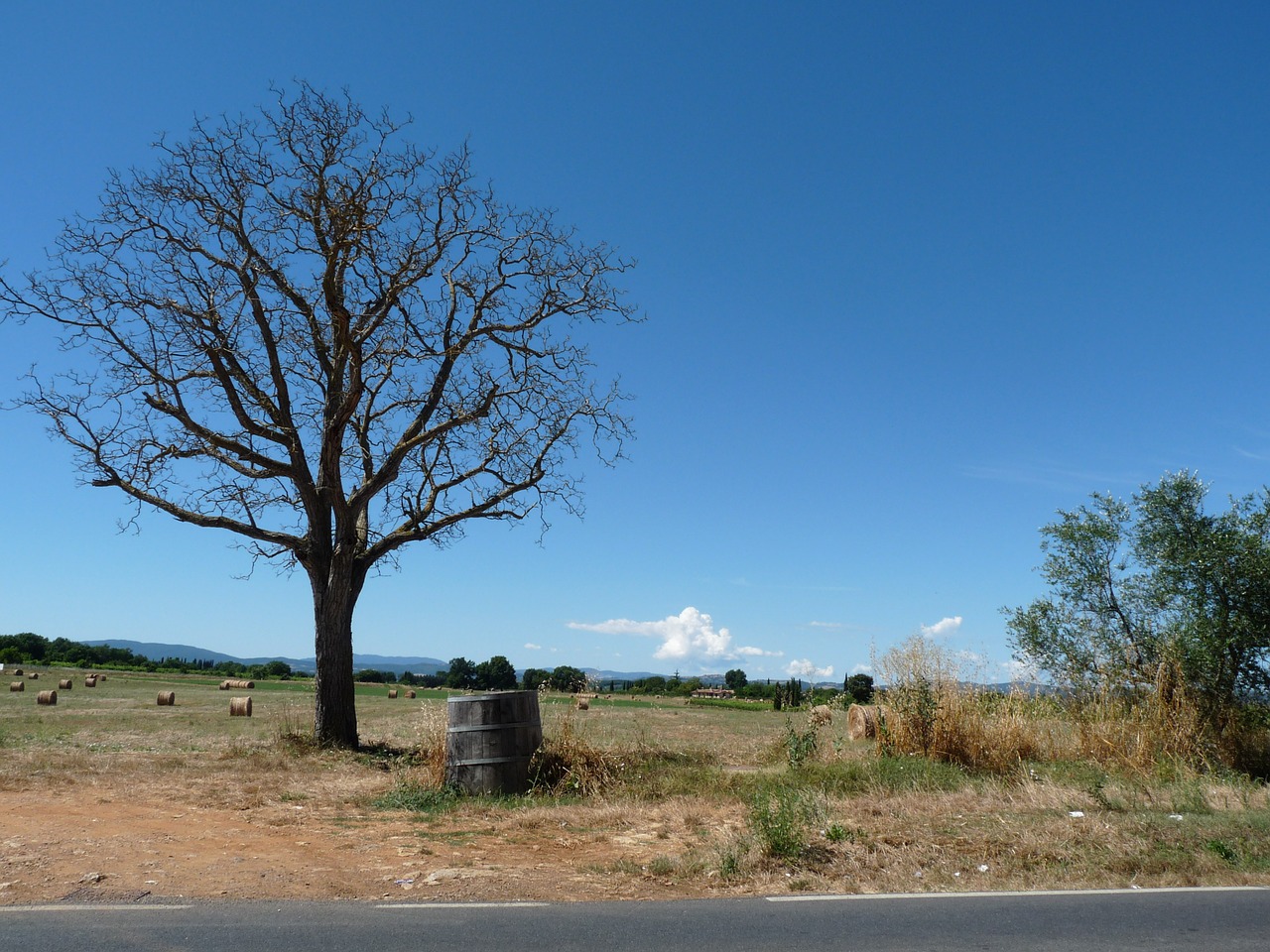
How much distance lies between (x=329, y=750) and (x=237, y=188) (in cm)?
1084

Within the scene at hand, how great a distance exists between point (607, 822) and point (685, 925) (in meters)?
4.32

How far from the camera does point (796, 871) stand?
837cm

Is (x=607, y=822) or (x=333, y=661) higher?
(x=333, y=661)

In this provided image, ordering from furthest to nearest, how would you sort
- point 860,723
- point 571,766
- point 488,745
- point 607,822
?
point 860,723 → point 571,766 → point 488,745 → point 607,822

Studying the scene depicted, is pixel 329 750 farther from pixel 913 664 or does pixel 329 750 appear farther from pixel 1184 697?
pixel 1184 697

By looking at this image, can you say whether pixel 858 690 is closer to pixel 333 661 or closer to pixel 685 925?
pixel 333 661

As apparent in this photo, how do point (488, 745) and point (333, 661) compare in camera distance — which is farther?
point (333, 661)

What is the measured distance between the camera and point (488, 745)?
494 inches

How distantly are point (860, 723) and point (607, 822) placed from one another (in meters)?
10.4

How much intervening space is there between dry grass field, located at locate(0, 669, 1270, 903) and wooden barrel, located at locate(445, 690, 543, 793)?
1.18 ft

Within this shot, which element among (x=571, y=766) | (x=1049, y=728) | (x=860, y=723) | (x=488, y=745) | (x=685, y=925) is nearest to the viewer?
(x=685, y=925)

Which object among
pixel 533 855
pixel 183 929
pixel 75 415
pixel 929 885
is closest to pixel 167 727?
pixel 75 415

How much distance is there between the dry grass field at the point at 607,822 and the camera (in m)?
8.11

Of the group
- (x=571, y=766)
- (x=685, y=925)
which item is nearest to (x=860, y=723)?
(x=571, y=766)
